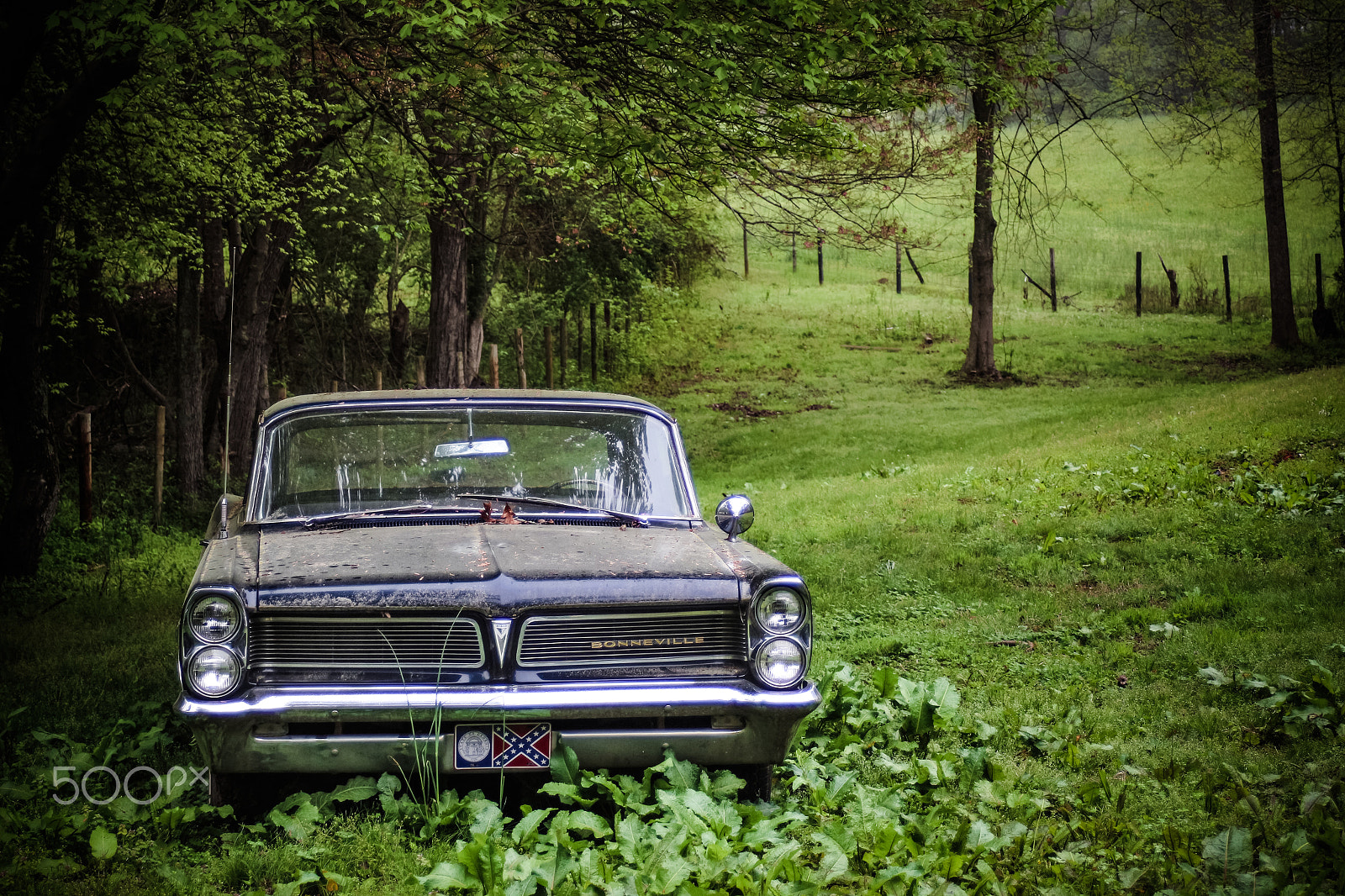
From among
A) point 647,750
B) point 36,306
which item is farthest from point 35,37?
point 647,750

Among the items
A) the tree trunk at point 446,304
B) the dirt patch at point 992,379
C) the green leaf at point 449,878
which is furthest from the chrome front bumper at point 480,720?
the dirt patch at point 992,379

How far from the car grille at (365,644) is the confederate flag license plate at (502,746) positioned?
22 cm

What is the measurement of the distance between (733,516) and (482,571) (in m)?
1.35

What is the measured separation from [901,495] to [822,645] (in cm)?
527

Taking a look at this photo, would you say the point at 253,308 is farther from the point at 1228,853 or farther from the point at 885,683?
the point at 1228,853

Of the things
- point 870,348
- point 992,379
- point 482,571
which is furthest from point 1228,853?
point 870,348

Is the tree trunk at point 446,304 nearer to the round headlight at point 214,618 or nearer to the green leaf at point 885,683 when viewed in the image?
the green leaf at point 885,683

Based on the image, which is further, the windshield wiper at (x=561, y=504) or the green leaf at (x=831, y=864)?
the windshield wiper at (x=561, y=504)

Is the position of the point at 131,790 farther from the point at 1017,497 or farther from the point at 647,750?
the point at 1017,497

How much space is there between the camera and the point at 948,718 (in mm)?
4715

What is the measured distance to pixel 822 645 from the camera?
20.6 ft

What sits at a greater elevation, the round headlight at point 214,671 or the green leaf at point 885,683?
the round headlight at point 214,671

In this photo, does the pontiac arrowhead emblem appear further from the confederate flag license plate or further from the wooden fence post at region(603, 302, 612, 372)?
the wooden fence post at region(603, 302, 612, 372)

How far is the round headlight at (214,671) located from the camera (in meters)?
3.34
